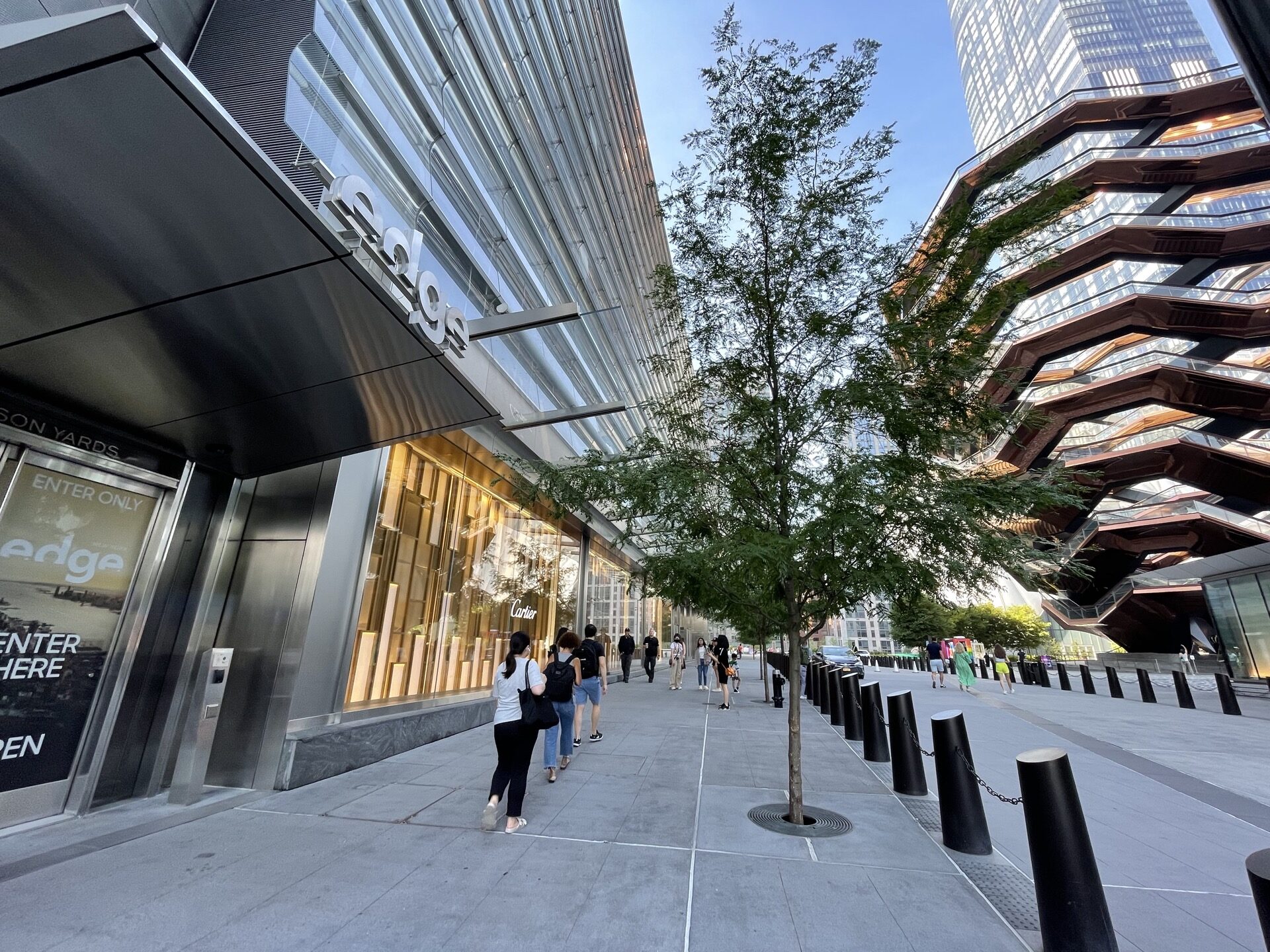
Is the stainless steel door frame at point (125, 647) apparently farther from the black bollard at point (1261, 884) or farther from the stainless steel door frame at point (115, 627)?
the black bollard at point (1261, 884)

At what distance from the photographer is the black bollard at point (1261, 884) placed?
1.97 metres

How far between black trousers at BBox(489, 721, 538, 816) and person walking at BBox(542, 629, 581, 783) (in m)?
1.01

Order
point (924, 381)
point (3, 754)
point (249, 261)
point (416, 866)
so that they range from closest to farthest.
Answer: point (249, 261), point (416, 866), point (3, 754), point (924, 381)

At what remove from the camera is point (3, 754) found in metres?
4.52

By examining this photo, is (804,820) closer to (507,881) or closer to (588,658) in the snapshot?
(507,881)

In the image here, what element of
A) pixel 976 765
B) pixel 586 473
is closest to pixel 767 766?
pixel 976 765

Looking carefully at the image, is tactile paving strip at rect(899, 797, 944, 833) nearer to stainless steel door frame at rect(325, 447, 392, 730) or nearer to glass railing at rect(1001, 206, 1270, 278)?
stainless steel door frame at rect(325, 447, 392, 730)

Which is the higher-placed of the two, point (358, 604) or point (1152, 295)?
point (1152, 295)

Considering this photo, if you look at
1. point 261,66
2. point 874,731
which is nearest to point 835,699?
point 874,731

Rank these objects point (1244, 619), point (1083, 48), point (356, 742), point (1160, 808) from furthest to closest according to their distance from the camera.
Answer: point (1083, 48) < point (1244, 619) < point (356, 742) < point (1160, 808)

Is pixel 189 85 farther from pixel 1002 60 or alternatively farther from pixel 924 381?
pixel 1002 60

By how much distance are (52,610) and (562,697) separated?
5.00 metres

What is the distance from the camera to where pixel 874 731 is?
27.6 ft

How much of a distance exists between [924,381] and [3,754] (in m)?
8.97
